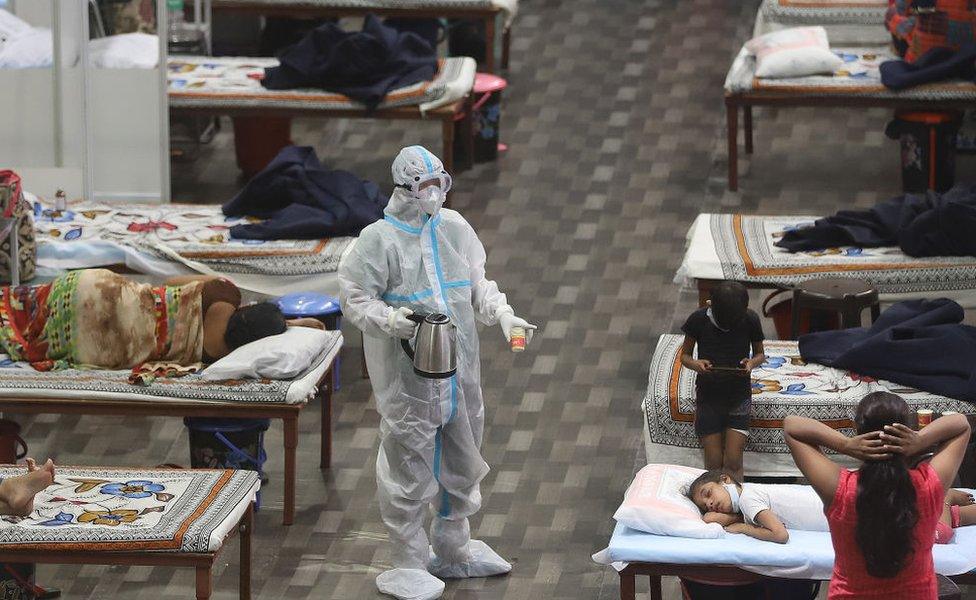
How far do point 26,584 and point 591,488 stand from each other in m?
2.22

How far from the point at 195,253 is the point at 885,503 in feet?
14.3

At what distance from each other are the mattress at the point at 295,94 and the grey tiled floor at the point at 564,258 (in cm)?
64

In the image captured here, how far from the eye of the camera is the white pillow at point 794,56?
10297 mm

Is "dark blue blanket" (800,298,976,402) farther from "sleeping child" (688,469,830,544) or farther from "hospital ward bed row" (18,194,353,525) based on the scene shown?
"hospital ward bed row" (18,194,353,525)

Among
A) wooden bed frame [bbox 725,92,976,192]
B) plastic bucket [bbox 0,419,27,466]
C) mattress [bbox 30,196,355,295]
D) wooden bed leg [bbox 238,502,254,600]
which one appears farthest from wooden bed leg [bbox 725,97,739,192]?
wooden bed leg [bbox 238,502,254,600]

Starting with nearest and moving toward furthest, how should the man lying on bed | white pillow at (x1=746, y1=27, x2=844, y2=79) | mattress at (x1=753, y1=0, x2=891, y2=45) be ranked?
the man lying on bed, white pillow at (x1=746, y1=27, x2=844, y2=79), mattress at (x1=753, y1=0, x2=891, y2=45)

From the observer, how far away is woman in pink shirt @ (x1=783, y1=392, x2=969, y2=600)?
4914 mm

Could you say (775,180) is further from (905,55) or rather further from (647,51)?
(647,51)

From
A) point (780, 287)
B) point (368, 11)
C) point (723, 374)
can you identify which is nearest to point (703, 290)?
point (780, 287)

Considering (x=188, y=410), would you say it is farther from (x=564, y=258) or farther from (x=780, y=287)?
(x=564, y=258)

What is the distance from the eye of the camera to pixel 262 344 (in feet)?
24.0

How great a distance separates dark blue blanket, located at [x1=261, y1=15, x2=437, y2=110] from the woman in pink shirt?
540cm

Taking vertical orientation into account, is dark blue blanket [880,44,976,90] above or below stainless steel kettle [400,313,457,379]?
above

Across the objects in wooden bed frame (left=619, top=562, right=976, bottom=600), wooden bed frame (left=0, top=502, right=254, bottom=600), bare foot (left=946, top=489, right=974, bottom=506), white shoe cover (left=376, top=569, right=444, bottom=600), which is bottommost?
white shoe cover (left=376, top=569, right=444, bottom=600)
